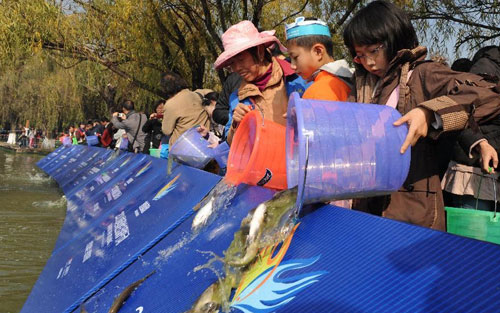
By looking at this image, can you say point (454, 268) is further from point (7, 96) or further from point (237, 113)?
point (7, 96)

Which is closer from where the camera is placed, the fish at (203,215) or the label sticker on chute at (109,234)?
the fish at (203,215)

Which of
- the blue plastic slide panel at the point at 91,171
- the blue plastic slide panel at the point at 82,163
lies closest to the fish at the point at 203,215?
the blue plastic slide panel at the point at 91,171

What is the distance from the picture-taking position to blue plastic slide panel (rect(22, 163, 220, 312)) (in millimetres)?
2793

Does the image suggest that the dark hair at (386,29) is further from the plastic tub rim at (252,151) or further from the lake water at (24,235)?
the lake water at (24,235)

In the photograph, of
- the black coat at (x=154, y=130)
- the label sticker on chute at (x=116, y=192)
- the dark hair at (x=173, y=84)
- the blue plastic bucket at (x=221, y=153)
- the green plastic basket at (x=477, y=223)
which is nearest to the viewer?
the green plastic basket at (x=477, y=223)

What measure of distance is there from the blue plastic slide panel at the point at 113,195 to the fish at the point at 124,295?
180 centimetres

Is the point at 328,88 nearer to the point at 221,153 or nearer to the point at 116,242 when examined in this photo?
the point at 116,242

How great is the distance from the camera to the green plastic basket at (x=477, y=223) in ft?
8.71

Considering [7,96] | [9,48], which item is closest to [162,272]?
[9,48]

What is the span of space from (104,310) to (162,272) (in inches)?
12.4

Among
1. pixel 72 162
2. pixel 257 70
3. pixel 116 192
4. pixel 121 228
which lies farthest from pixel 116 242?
pixel 72 162

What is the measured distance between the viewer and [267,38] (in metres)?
3.30

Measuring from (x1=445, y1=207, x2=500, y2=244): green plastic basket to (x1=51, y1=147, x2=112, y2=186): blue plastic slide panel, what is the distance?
748cm

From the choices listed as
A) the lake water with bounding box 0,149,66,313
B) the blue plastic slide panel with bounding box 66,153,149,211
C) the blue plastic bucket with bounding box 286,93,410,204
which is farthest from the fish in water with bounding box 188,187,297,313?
the blue plastic slide panel with bounding box 66,153,149,211
